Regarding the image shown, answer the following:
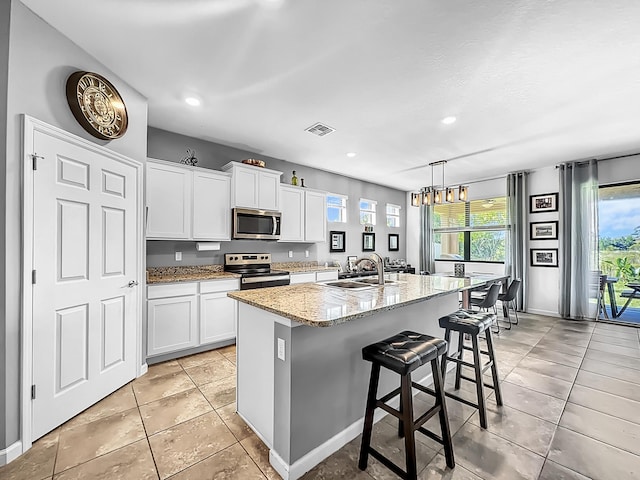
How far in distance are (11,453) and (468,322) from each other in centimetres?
319

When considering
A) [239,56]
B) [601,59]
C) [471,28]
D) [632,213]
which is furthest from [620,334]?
[239,56]

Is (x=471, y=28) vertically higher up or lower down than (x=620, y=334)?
higher up

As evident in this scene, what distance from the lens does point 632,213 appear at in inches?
183

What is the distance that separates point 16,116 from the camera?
69.0 inches

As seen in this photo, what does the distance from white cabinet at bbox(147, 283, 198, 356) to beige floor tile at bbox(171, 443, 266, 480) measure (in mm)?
1730

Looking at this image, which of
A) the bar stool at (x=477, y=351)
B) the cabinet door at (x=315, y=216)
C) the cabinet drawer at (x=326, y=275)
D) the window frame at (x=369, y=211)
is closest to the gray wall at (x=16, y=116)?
the bar stool at (x=477, y=351)

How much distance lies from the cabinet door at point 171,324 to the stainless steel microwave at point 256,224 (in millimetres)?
1141

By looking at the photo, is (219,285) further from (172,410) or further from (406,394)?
(406,394)

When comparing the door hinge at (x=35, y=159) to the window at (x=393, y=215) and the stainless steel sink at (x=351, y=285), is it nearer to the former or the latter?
the stainless steel sink at (x=351, y=285)

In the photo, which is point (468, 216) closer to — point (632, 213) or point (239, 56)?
point (632, 213)

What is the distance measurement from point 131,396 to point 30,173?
6.27ft

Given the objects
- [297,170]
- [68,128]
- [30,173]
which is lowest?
[30,173]

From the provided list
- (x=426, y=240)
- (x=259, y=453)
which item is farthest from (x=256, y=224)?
(x=426, y=240)

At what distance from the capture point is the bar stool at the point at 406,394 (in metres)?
1.48
